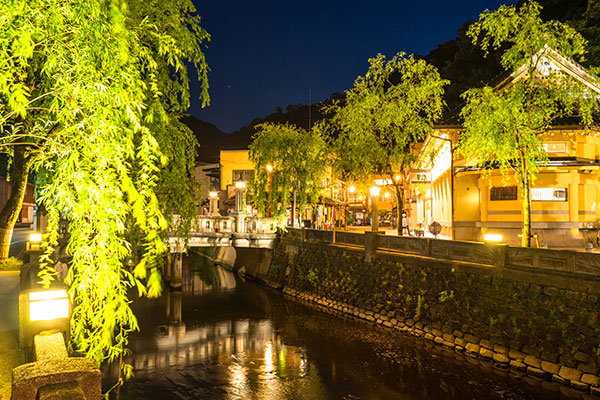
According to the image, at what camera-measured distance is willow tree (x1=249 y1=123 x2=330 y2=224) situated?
2752 centimetres

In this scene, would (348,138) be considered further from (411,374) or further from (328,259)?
(411,374)

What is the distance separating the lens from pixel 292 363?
13.8 m

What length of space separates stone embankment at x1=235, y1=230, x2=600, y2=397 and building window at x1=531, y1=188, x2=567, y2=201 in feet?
33.3

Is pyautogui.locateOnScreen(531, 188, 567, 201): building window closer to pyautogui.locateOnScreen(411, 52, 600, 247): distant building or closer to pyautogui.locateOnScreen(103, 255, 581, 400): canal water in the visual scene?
pyautogui.locateOnScreen(411, 52, 600, 247): distant building

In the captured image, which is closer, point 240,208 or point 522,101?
point 522,101

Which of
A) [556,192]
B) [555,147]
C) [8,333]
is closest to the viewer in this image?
[8,333]

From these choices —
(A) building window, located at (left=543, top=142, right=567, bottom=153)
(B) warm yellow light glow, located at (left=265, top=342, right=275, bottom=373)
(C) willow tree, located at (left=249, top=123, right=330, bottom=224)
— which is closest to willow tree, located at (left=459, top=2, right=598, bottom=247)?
(A) building window, located at (left=543, top=142, right=567, bottom=153)

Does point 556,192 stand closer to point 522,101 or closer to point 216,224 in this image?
point 522,101

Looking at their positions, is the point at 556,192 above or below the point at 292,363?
above

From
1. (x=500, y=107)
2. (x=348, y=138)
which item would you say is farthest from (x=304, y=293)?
(x=500, y=107)

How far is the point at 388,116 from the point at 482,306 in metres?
12.4

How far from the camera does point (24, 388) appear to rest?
472 cm

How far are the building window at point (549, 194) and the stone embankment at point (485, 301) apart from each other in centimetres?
1015

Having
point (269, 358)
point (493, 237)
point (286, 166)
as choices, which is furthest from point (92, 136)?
point (286, 166)
